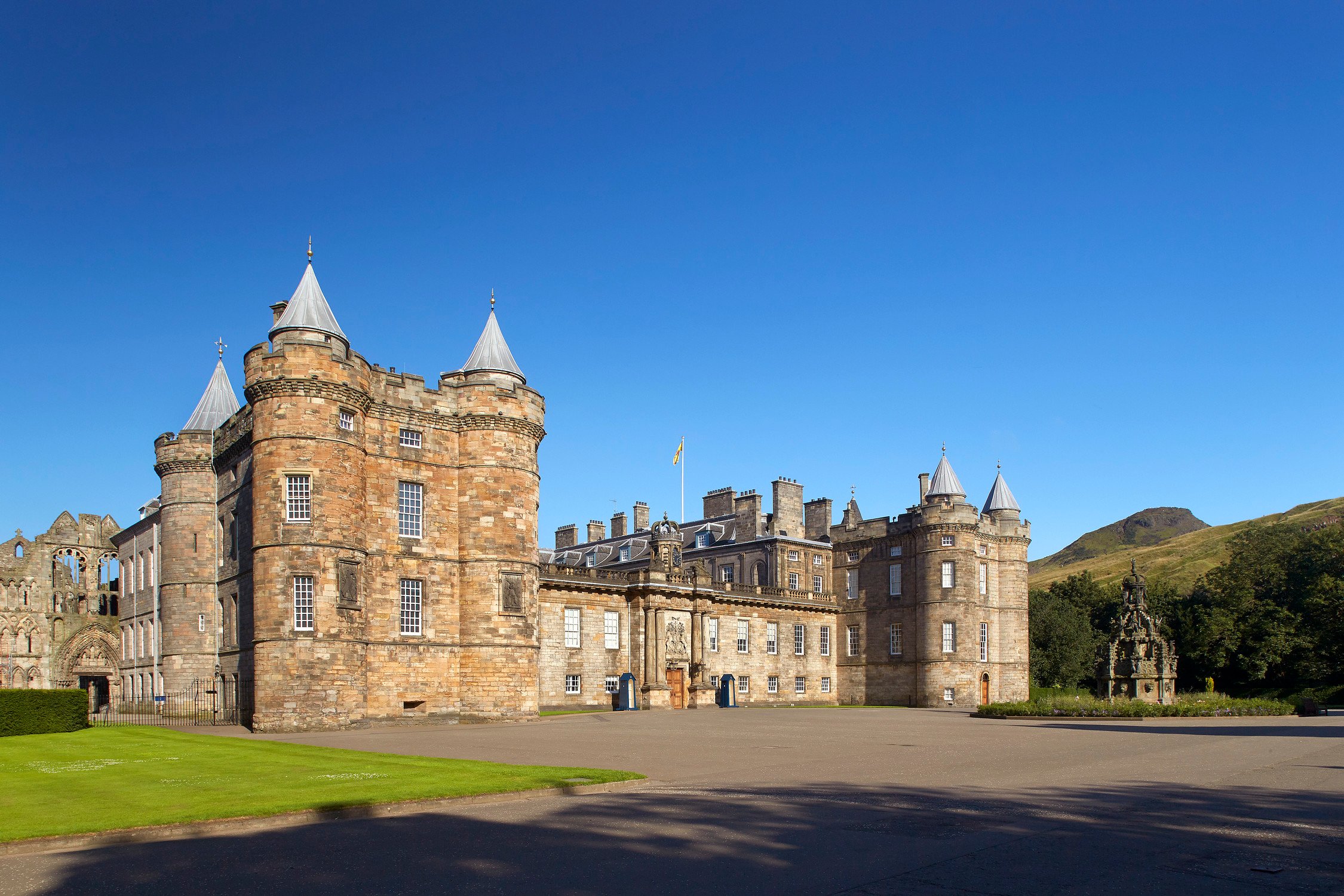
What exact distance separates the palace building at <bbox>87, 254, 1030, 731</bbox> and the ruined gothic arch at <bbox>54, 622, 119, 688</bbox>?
408 centimetres

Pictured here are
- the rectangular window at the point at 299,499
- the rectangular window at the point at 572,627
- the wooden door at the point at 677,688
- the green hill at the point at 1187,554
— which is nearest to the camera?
the rectangular window at the point at 299,499

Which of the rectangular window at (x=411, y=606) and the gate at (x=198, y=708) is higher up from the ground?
the rectangular window at (x=411, y=606)

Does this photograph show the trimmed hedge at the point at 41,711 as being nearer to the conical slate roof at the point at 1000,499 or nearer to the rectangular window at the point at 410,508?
the rectangular window at the point at 410,508

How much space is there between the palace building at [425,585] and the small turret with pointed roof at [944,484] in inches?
8.0

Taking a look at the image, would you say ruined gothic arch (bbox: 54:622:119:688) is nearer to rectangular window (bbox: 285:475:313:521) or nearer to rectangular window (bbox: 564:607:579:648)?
rectangular window (bbox: 564:607:579:648)

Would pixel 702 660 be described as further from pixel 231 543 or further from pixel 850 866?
pixel 850 866

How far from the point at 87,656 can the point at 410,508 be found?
3146 cm

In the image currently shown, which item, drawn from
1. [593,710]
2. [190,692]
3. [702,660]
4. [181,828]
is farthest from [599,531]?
[181,828]

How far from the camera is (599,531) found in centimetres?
7956

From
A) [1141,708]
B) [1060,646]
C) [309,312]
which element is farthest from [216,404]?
[1060,646]

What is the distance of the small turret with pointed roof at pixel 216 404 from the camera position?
47.2m

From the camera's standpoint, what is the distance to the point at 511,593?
41.6m

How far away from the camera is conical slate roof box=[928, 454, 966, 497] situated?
63381mm

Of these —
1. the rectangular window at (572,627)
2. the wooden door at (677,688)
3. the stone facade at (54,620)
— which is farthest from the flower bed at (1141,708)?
the stone facade at (54,620)
